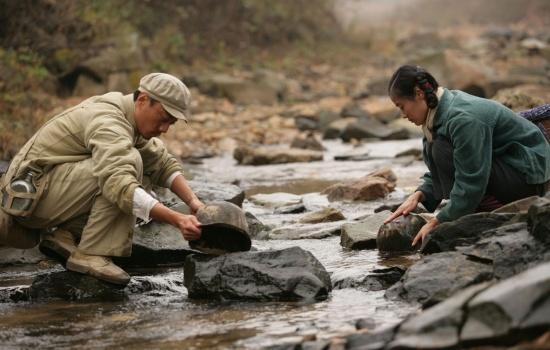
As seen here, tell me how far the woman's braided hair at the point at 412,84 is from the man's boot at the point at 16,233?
6.83ft

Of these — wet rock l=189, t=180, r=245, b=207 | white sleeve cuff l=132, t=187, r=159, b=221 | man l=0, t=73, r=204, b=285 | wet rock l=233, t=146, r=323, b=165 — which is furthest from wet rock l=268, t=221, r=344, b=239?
wet rock l=233, t=146, r=323, b=165

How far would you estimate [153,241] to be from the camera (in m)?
5.12

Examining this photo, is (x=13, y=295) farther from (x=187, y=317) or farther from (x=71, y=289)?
(x=187, y=317)

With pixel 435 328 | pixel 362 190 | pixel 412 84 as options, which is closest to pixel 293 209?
pixel 362 190

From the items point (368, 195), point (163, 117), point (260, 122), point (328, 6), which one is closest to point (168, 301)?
point (163, 117)

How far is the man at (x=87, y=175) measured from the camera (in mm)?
4285

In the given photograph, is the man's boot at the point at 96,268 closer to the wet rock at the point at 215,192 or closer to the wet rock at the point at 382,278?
the wet rock at the point at 382,278

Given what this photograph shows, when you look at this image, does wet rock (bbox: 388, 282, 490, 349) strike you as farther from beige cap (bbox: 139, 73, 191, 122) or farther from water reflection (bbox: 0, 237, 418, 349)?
beige cap (bbox: 139, 73, 191, 122)

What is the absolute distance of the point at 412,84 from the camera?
14.9ft

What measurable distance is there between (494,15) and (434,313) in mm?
36544

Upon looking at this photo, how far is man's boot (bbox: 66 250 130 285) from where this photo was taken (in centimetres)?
427

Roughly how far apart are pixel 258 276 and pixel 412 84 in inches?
52.3

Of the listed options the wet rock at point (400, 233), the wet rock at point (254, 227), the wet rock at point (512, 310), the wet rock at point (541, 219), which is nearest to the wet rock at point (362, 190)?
the wet rock at point (254, 227)

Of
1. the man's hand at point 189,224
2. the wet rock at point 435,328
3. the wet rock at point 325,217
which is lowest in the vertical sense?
the wet rock at point 435,328
